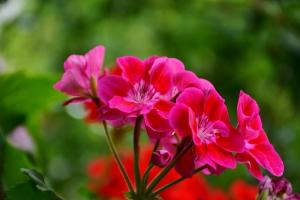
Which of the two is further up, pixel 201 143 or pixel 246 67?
pixel 201 143

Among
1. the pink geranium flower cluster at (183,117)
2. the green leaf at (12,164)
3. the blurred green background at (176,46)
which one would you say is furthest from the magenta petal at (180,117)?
the blurred green background at (176,46)

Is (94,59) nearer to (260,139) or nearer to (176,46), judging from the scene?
(260,139)

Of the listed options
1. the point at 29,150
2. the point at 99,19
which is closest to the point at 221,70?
the point at 99,19

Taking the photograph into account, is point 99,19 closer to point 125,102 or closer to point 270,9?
point 270,9

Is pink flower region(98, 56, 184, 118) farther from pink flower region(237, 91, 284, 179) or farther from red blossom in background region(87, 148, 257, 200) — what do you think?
red blossom in background region(87, 148, 257, 200)

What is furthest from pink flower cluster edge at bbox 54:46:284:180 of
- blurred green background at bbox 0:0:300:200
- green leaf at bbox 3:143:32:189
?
blurred green background at bbox 0:0:300:200

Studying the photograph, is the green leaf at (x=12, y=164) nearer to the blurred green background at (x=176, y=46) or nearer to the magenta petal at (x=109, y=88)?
the magenta petal at (x=109, y=88)
